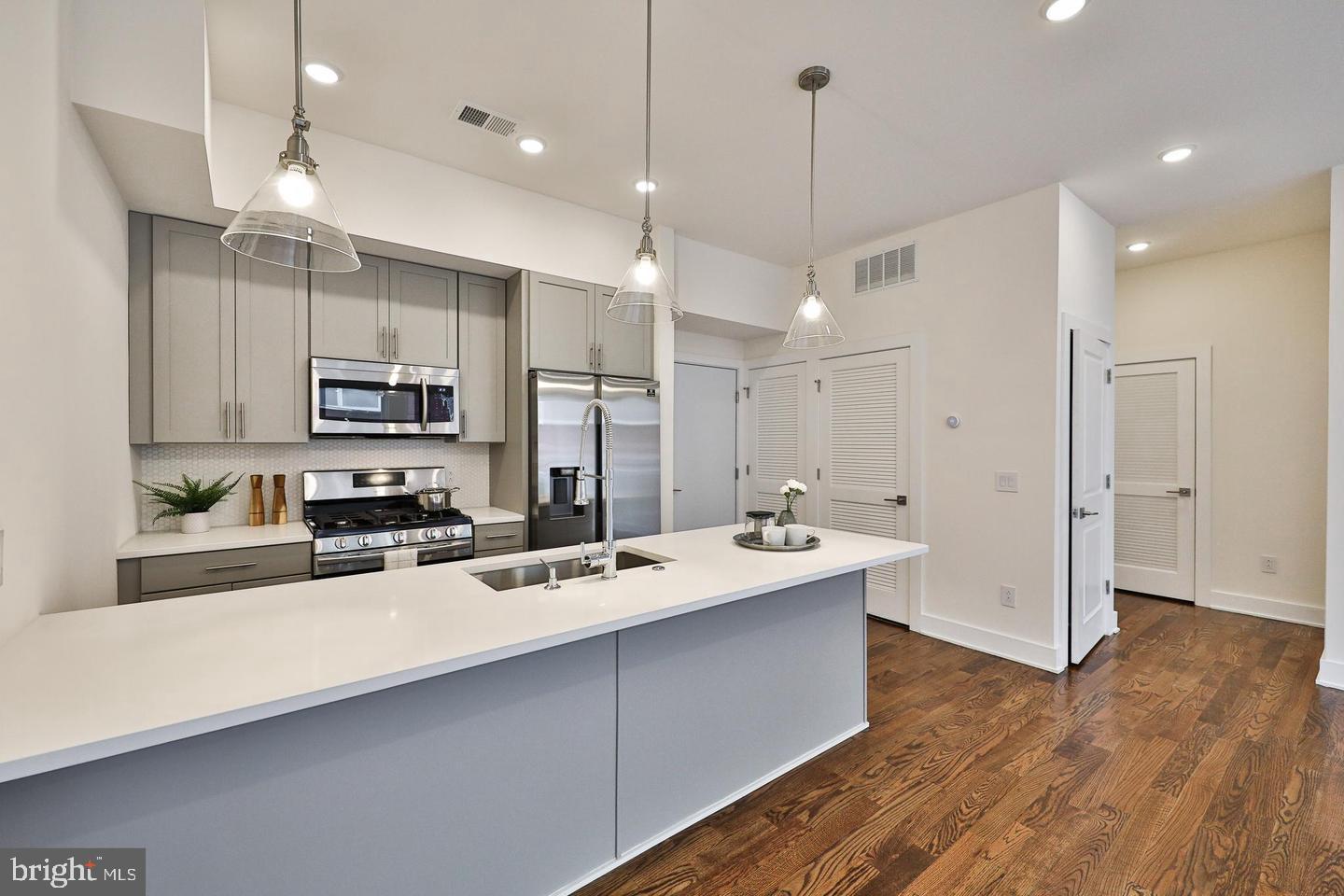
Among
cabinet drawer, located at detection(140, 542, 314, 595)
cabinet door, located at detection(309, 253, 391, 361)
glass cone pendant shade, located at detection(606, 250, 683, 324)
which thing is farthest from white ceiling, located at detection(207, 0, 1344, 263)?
cabinet drawer, located at detection(140, 542, 314, 595)

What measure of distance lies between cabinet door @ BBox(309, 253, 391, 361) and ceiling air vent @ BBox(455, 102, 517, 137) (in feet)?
3.20

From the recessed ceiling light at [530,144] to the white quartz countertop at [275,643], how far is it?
83.2 inches

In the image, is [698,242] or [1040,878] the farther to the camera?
[698,242]

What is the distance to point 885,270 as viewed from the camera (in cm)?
420

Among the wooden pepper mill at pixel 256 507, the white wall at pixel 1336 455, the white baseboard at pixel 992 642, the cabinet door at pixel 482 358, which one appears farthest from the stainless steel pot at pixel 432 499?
the white wall at pixel 1336 455

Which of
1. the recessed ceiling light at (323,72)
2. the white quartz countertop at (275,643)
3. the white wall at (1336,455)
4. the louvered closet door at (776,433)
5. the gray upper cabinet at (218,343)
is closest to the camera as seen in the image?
the white quartz countertop at (275,643)

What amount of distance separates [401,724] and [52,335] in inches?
60.1

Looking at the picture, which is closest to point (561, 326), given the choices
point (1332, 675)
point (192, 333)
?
point (192, 333)

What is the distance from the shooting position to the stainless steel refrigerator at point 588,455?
3387 mm

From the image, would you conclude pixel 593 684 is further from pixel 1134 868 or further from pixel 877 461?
pixel 877 461

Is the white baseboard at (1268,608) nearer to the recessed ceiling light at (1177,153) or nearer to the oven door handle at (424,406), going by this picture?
the recessed ceiling light at (1177,153)

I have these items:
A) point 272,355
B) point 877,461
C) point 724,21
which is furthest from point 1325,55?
point 272,355

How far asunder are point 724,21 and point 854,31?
19.3 inches

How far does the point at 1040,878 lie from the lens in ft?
5.80
